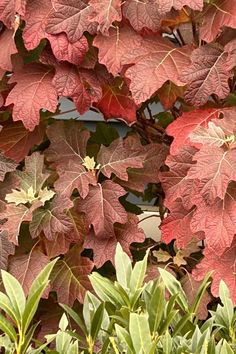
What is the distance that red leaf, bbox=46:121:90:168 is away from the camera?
2506 mm

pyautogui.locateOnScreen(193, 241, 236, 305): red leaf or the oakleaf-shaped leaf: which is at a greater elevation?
the oakleaf-shaped leaf

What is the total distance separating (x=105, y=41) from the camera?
2.22m

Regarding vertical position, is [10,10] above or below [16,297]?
above

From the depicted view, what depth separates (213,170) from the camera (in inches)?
79.6

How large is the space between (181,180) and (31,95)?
0.53 meters

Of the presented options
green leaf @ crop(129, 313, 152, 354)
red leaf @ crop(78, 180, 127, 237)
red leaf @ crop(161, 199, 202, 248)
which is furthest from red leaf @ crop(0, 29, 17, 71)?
green leaf @ crop(129, 313, 152, 354)

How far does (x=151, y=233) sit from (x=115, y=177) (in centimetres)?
127

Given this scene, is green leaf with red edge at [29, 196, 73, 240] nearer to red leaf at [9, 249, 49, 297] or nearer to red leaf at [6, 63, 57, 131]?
red leaf at [9, 249, 49, 297]

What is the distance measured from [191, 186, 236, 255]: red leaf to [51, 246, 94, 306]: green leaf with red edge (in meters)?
0.43

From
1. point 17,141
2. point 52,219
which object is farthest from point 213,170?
point 17,141

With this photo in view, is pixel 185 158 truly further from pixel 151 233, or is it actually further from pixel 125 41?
pixel 151 233

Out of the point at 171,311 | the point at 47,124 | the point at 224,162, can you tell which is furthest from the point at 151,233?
the point at 171,311

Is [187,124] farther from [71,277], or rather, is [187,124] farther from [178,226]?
[71,277]

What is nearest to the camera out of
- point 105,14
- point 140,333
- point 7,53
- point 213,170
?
point 140,333
